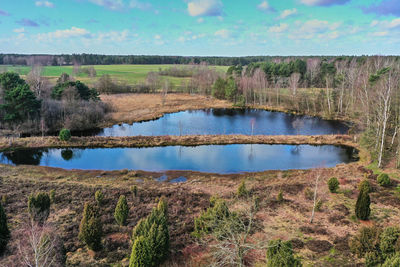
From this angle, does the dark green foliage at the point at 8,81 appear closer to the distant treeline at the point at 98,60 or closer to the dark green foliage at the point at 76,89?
the dark green foliage at the point at 76,89

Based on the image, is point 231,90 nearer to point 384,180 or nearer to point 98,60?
point 384,180

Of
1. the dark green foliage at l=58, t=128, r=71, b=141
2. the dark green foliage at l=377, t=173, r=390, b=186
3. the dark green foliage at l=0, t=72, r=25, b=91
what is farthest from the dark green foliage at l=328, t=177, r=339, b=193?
the dark green foliage at l=0, t=72, r=25, b=91

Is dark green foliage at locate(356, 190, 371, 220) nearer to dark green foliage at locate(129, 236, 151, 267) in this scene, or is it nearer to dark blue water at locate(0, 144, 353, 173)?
dark blue water at locate(0, 144, 353, 173)

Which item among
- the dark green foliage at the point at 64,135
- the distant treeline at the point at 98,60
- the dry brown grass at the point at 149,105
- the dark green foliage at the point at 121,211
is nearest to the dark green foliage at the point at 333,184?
the dark green foliage at the point at 121,211

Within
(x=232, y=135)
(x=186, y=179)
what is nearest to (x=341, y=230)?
(x=186, y=179)

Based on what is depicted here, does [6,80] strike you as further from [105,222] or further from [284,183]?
[284,183]

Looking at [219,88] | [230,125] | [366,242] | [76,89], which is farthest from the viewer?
[219,88]

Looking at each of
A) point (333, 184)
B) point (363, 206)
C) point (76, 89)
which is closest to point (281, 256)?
point (363, 206)
